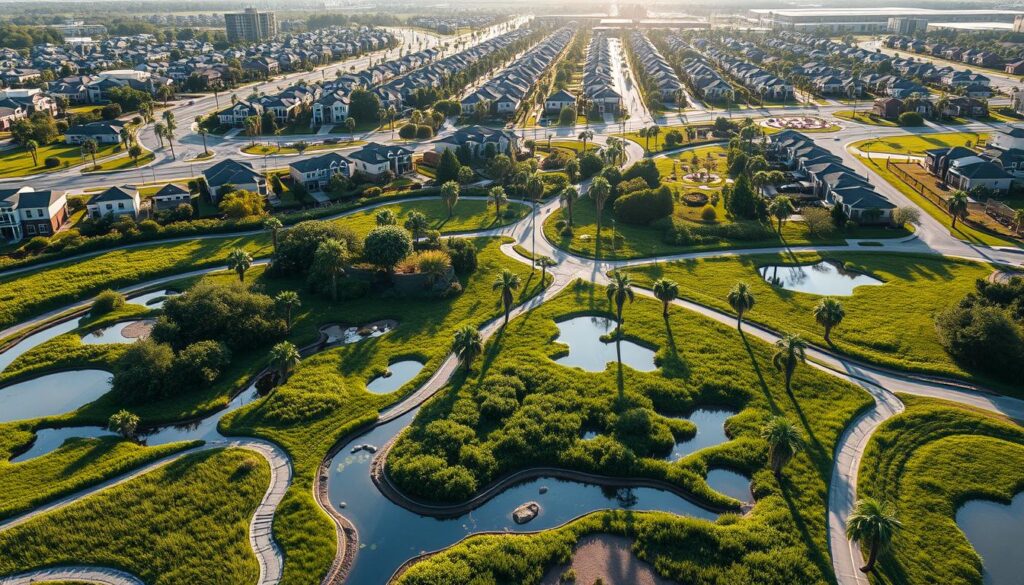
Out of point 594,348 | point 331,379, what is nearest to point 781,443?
point 594,348

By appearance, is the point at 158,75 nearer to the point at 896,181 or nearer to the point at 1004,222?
the point at 896,181

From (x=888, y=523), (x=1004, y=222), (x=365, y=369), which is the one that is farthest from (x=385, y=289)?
(x=1004, y=222)

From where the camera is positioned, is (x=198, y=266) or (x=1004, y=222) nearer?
(x=198, y=266)

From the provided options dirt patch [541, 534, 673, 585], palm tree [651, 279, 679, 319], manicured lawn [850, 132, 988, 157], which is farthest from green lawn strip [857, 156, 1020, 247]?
dirt patch [541, 534, 673, 585]

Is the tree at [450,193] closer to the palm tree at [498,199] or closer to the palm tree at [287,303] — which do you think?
the palm tree at [498,199]

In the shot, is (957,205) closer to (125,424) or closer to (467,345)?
(467,345)

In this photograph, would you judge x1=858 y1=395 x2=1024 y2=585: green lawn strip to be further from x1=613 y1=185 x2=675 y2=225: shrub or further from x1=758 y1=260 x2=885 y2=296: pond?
x1=613 y1=185 x2=675 y2=225: shrub

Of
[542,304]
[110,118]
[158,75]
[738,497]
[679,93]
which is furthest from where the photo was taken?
[158,75]
